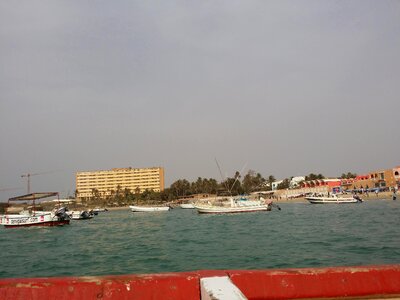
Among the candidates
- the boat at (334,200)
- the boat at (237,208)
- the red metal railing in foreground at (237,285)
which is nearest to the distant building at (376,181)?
the boat at (334,200)

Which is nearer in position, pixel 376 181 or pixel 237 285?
pixel 237 285

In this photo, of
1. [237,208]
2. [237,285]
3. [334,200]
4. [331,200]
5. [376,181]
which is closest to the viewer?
[237,285]

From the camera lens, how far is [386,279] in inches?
191

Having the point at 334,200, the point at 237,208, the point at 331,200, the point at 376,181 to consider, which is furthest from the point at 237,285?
the point at 376,181

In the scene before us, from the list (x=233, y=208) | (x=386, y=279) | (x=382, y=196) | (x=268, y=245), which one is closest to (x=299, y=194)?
(x=382, y=196)

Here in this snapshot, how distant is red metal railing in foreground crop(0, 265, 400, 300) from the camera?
177 inches

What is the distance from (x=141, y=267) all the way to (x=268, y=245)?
10.0m

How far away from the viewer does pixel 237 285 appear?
4.68 meters

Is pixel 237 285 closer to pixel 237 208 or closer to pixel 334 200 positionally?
pixel 237 208

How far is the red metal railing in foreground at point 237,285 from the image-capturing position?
4484mm

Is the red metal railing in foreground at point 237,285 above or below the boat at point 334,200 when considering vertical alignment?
above

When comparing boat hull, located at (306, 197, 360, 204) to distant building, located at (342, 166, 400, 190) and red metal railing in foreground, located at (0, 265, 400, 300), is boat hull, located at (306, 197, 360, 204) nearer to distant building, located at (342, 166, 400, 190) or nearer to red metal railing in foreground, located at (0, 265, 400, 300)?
distant building, located at (342, 166, 400, 190)

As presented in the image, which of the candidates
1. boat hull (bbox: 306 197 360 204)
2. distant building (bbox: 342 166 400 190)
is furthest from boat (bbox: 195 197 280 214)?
distant building (bbox: 342 166 400 190)

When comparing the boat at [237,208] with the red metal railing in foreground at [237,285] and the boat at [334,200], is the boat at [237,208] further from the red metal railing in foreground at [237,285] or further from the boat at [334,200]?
the red metal railing in foreground at [237,285]
